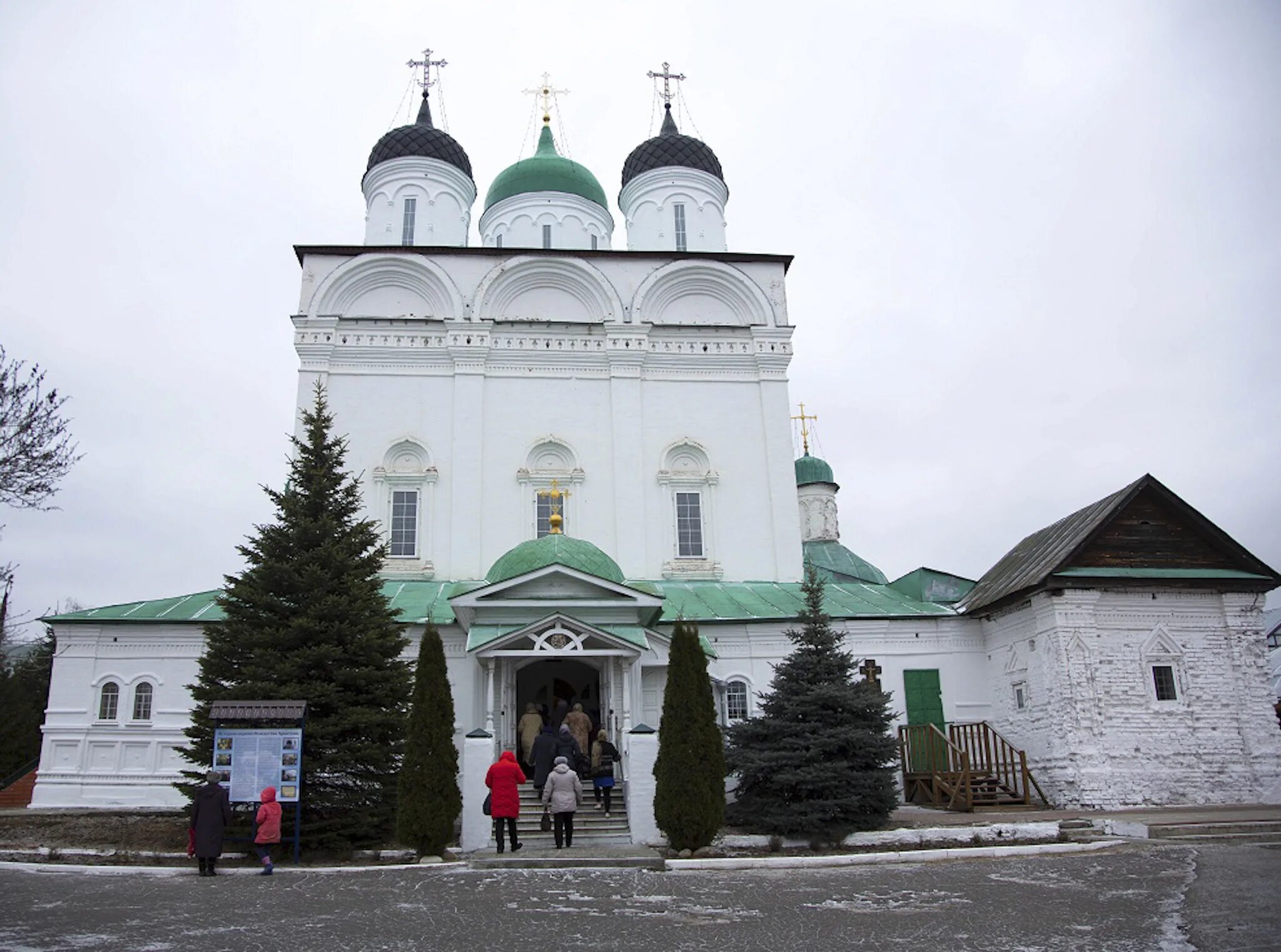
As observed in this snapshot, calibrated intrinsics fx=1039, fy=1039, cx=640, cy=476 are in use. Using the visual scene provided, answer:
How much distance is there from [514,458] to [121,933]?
14.6 meters

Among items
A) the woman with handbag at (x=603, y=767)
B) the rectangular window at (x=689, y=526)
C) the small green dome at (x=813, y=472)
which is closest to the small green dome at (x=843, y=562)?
the small green dome at (x=813, y=472)

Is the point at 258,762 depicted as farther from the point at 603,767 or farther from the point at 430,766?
the point at 603,767

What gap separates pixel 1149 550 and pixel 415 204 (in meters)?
17.2

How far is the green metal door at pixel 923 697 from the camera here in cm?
1828

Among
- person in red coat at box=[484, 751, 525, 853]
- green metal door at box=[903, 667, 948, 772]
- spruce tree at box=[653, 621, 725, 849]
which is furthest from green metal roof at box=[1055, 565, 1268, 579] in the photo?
person in red coat at box=[484, 751, 525, 853]

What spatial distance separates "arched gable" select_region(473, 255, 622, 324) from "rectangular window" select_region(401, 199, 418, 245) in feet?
10.0

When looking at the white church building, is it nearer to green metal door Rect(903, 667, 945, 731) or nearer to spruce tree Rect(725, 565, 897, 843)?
green metal door Rect(903, 667, 945, 731)

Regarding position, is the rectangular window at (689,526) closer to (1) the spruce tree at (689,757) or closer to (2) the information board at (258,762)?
(1) the spruce tree at (689,757)

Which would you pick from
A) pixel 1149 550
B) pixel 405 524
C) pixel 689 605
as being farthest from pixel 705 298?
pixel 1149 550

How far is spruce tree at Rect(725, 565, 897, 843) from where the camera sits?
1203cm

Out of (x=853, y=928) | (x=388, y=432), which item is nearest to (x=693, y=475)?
(x=388, y=432)

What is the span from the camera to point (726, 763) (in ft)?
40.7

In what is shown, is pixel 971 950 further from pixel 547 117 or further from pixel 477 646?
pixel 547 117

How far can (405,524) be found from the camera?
20.7 meters
